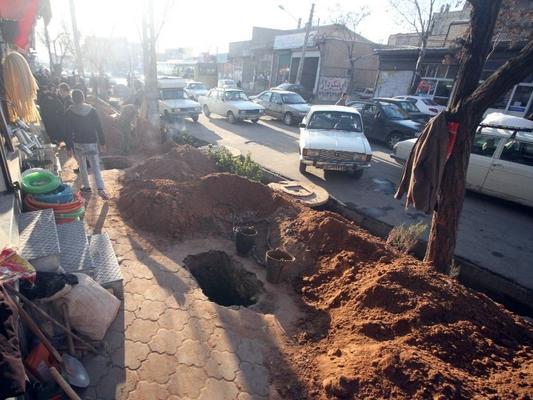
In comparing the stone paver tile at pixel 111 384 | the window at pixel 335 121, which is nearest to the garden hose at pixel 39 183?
the stone paver tile at pixel 111 384

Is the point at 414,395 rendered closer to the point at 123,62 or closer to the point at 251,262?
the point at 251,262

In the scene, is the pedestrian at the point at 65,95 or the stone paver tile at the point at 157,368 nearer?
the stone paver tile at the point at 157,368

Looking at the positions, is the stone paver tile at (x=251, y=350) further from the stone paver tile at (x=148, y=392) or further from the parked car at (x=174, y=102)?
the parked car at (x=174, y=102)

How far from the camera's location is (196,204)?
621 centimetres

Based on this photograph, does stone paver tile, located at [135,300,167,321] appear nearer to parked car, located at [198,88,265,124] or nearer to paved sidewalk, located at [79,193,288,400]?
paved sidewalk, located at [79,193,288,400]

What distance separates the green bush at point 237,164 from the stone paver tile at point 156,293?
4004 mm

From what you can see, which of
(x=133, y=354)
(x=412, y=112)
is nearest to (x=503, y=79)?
(x=133, y=354)

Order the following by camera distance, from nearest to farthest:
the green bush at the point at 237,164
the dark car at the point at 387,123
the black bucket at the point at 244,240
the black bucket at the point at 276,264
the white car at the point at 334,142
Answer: the black bucket at the point at 276,264, the black bucket at the point at 244,240, the green bush at the point at 237,164, the white car at the point at 334,142, the dark car at the point at 387,123

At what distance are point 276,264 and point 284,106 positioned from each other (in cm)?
1470

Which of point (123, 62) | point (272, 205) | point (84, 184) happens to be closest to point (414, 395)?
point (272, 205)

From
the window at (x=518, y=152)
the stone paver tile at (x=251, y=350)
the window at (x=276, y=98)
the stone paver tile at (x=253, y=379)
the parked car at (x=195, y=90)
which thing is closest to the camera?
the stone paver tile at (x=253, y=379)

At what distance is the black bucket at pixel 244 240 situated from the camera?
5.24 metres

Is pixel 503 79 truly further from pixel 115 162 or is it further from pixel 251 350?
pixel 115 162

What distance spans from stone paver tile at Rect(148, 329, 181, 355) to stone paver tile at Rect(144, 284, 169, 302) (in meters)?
0.56
